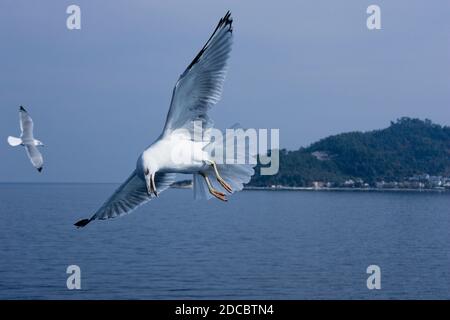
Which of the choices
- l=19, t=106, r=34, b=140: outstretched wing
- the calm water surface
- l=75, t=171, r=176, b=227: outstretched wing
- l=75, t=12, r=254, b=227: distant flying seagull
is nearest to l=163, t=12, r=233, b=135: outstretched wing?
l=75, t=12, r=254, b=227: distant flying seagull

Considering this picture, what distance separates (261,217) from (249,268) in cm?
4800

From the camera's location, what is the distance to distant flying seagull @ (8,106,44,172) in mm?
14906

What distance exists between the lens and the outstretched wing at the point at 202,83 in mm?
7289

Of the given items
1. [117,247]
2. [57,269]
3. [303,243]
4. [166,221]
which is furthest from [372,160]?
[57,269]

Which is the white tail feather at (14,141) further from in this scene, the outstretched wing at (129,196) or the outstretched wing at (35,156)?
the outstretched wing at (129,196)

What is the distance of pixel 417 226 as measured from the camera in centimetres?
7781

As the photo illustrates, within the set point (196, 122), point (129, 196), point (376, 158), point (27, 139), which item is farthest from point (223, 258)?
point (376, 158)

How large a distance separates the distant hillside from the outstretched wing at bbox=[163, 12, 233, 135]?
109m

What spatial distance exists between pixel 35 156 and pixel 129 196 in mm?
6566

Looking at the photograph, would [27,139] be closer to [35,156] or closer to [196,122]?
[35,156]

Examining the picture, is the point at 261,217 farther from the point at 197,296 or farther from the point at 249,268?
the point at 197,296

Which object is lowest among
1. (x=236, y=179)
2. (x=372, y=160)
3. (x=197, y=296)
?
(x=197, y=296)

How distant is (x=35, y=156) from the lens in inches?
587

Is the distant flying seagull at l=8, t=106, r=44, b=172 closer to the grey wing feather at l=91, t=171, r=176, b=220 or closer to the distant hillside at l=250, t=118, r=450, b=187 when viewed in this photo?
the grey wing feather at l=91, t=171, r=176, b=220
